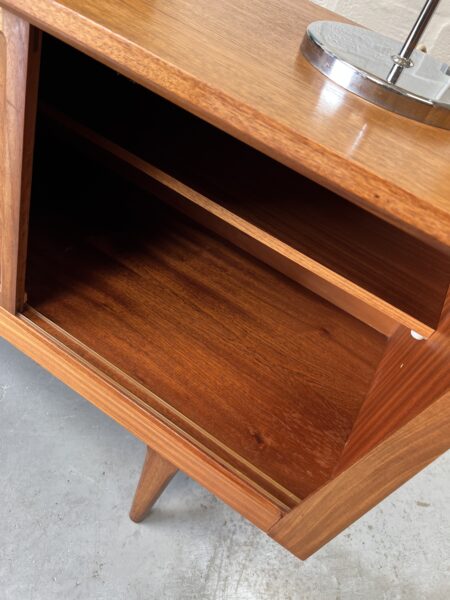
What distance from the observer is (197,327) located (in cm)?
77

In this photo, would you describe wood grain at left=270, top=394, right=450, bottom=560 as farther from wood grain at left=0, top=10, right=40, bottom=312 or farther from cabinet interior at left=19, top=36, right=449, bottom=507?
wood grain at left=0, top=10, right=40, bottom=312

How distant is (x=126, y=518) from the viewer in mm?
824

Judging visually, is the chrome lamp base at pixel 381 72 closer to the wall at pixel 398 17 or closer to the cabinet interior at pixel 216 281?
the cabinet interior at pixel 216 281

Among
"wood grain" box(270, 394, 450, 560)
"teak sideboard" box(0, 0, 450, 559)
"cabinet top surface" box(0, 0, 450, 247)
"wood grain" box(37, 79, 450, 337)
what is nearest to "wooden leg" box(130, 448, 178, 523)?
"teak sideboard" box(0, 0, 450, 559)

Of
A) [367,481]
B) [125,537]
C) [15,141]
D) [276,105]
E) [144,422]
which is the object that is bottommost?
[125,537]

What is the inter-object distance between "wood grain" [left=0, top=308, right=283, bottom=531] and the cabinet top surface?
35cm

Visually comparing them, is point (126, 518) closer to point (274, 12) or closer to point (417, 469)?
point (417, 469)

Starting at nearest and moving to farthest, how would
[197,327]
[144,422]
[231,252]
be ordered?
[144,422] → [197,327] → [231,252]

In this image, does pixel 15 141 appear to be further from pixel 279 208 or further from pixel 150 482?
pixel 150 482

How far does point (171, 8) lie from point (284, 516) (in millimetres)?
524

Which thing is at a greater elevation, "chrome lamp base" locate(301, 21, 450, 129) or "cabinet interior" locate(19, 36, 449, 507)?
"chrome lamp base" locate(301, 21, 450, 129)

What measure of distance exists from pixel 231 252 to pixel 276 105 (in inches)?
18.5

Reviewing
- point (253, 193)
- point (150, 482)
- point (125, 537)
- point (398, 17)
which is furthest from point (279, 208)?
point (398, 17)

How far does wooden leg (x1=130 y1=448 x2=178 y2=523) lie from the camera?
73 centimetres
